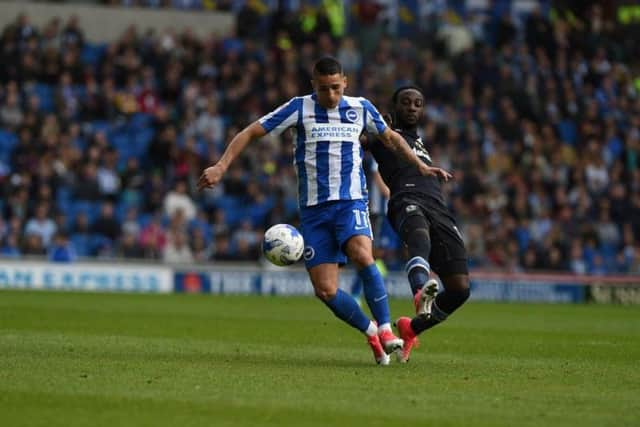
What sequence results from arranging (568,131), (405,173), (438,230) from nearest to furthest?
(438,230) < (405,173) < (568,131)

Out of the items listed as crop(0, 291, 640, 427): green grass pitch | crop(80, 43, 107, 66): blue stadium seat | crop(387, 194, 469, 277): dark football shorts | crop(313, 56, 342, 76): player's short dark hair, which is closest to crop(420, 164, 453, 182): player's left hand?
crop(387, 194, 469, 277): dark football shorts

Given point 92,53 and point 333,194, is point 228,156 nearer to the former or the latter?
point 333,194

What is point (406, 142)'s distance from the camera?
1115 centimetres

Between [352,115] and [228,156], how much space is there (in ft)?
3.51

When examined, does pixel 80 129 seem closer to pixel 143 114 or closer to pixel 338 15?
pixel 143 114

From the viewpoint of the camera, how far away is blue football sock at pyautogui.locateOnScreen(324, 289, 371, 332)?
1047 centimetres

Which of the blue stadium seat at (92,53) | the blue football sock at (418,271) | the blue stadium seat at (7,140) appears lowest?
the blue football sock at (418,271)

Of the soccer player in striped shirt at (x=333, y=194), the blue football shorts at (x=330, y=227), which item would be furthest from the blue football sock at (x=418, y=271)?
the blue football shorts at (x=330, y=227)

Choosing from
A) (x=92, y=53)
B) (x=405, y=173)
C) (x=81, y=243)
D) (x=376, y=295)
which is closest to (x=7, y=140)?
(x=81, y=243)

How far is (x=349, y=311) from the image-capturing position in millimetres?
10477

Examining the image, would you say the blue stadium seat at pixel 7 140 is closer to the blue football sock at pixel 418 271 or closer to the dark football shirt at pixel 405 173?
the dark football shirt at pixel 405 173

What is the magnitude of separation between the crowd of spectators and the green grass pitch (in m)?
8.69

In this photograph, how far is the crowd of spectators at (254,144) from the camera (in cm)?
2577

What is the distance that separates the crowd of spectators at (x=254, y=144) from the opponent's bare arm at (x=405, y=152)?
14332 millimetres
